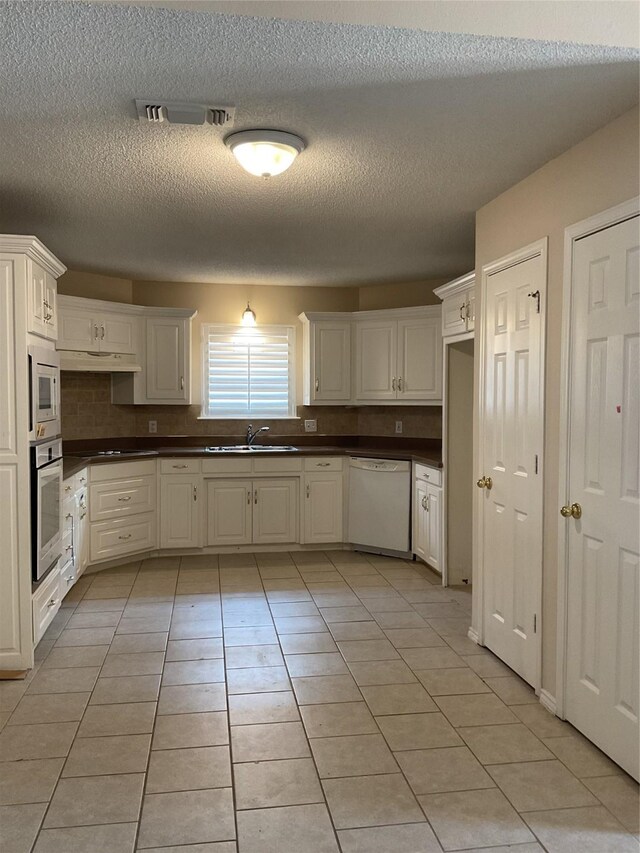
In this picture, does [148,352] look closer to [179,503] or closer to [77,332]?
[77,332]

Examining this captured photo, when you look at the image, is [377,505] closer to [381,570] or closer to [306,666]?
[381,570]

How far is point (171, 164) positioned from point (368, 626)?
8.96 feet

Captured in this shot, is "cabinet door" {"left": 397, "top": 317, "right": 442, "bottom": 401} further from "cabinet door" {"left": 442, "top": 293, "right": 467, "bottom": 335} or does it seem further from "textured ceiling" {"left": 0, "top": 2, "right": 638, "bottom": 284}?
"textured ceiling" {"left": 0, "top": 2, "right": 638, "bottom": 284}

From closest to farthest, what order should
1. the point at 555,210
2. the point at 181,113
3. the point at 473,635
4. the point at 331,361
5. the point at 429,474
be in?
the point at 181,113 < the point at 555,210 < the point at 473,635 < the point at 429,474 < the point at 331,361

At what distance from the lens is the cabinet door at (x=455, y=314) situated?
4.58 m

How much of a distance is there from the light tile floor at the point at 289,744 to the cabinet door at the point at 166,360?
7.38 feet

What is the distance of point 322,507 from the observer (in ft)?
20.0

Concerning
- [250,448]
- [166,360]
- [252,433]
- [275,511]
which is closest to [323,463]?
[275,511]

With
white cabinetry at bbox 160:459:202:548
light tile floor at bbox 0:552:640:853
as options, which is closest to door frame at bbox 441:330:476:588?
light tile floor at bbox 0:552:640:853

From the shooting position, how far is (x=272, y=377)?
665 cm

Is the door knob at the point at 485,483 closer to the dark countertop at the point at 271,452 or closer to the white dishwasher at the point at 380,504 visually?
the dark countertop at the point at 271,452

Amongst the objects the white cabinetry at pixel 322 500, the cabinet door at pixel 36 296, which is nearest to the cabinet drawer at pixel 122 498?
the white cabinetry at pixel 322 500

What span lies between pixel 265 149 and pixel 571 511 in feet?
6.32

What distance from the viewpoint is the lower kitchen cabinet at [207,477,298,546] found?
5949 mm
